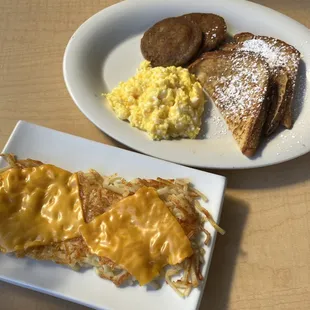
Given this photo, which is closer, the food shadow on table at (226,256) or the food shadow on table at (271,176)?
the food shadow on table at (226,256)

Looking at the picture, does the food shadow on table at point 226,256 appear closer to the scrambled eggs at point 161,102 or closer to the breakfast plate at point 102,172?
the breakfast plate at point 102,172

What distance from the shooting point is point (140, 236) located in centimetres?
147

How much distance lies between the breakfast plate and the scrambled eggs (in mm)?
188

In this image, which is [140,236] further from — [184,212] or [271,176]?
[271,176]

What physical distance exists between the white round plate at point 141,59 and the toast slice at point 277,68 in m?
0.06

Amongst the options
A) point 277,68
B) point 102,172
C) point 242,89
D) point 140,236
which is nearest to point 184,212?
point 140,236

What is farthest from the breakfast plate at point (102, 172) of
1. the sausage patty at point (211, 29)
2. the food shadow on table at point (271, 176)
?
the sausage patty at point (211, 29)

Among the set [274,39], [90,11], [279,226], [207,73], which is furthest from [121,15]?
[279,226]

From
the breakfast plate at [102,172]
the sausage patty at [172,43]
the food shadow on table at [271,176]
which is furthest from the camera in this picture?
the sausage patty at [172,43]

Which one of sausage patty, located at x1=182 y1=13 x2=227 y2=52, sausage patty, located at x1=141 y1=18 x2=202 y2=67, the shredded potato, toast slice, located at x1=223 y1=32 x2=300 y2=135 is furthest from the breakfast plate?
sausage patty, located at x1=182 y1=13 x2=227 y2=52

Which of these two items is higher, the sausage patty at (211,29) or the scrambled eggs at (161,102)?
the sausage patty at (211,29)

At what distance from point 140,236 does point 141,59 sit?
3.33 feet

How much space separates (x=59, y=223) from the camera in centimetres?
149

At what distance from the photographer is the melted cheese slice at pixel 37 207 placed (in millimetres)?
1469
